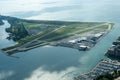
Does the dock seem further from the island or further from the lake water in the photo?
the island

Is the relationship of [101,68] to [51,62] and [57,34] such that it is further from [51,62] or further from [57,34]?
→ [57,34]

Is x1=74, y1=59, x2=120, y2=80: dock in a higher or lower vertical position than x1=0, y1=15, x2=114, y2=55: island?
lower

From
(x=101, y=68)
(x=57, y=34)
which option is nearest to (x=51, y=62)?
(x=101, y=68)

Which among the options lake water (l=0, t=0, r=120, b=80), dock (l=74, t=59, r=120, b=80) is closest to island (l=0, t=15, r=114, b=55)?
lake water (l=0, t=0, r=120, b=80)

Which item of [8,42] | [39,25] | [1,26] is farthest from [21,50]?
[1,26]

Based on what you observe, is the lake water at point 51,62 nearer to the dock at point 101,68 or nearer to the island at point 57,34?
the dock at point 101,68

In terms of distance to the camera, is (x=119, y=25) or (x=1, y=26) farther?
(x=1, y=26)

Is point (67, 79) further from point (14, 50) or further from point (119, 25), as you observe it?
point (119, 25)

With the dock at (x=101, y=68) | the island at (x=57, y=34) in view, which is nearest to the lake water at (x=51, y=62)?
the dock at (x=101, y=68)
